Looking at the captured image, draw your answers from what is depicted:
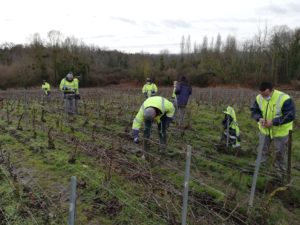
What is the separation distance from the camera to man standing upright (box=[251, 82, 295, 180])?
5.11m


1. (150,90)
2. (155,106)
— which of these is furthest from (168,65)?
(155,106)

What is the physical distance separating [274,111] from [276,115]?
0.08 metres

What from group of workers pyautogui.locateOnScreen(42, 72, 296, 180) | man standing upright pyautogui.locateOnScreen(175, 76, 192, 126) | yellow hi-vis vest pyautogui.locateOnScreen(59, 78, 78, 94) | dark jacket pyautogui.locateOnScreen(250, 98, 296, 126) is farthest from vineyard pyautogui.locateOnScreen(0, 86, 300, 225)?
yellow hi-vis vest pyautogui.locateOnScreen(59, 78, 78, 94)

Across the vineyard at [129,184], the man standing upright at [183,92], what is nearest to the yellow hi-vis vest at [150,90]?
the man standing upright at [183,92]

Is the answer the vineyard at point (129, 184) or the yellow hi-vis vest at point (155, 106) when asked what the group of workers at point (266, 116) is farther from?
the vineyard at point (129, 184)

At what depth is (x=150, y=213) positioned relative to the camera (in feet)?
12.9

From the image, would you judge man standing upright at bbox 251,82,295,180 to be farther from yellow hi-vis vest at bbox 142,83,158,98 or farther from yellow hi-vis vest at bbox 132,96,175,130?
yellow hi-vis vest at bbox 142,83,158,98

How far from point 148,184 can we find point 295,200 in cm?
228

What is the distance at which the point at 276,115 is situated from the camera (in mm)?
5184

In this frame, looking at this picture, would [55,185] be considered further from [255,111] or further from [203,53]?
[203,53]

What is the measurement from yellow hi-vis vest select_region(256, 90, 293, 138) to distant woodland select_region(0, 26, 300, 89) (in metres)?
35.9

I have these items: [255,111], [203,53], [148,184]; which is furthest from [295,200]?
[203,53]

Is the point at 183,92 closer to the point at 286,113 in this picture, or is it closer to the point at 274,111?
the point at 274,111

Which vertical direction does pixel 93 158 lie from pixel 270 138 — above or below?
below
